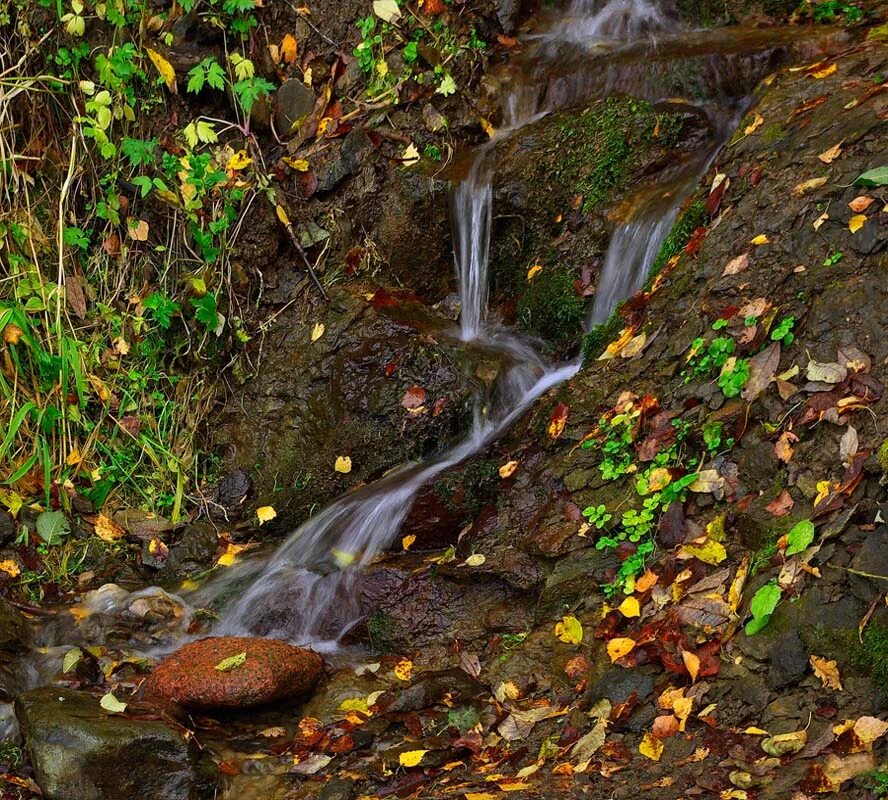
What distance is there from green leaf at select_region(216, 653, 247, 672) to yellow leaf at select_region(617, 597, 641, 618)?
64.7 inches

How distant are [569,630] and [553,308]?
2.48 m

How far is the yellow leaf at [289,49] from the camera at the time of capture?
618cm

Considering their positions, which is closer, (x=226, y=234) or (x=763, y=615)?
(x=763, y=615)

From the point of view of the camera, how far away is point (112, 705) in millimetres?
3387

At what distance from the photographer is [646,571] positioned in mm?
3438

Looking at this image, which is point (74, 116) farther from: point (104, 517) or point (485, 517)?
point (485, 517)

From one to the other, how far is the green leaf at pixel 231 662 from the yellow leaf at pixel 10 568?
1876 millimetres

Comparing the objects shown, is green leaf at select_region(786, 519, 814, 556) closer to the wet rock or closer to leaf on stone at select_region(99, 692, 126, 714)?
the wet rock

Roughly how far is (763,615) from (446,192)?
12.7 feet

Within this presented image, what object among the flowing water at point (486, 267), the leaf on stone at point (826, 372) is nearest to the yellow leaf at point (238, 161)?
the flowing water at point (486, 267)

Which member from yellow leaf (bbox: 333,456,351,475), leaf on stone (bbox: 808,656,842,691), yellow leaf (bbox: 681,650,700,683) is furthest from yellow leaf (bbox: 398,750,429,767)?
yellow leaf (bbox: 333,456,351,475)

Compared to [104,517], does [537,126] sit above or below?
above

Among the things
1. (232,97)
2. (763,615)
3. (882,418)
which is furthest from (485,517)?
(232,97)

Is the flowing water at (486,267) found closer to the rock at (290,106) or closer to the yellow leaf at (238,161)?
the rock at (290,106)
